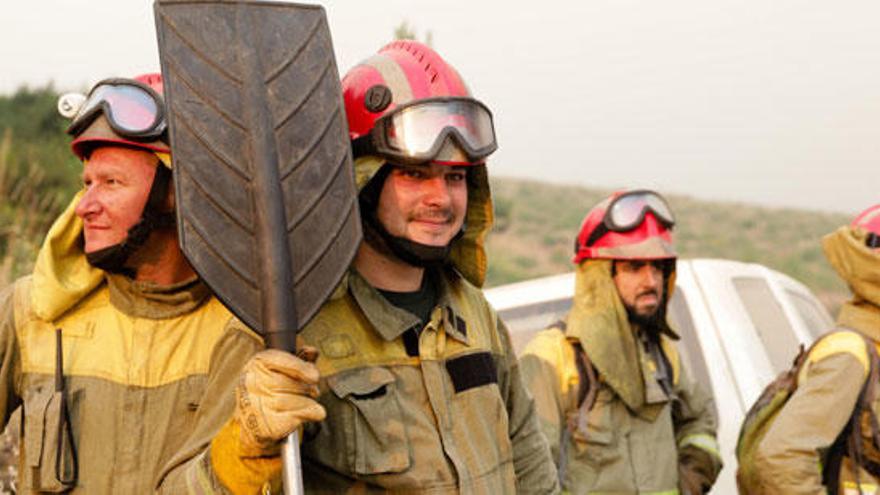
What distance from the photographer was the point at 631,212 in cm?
632

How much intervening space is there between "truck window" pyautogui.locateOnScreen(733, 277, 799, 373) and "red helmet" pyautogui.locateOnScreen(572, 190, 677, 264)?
1087mm

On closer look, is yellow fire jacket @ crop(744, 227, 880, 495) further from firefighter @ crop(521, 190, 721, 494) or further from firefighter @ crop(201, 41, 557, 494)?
firefighter @ crop(201, 41, 557, 494)

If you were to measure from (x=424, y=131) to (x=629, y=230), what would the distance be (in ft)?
9.98

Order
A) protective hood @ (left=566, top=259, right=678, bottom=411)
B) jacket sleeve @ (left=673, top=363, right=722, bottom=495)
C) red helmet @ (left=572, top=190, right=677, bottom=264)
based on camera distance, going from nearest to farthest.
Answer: protective hood @ (left=566, top=259, right=678, bottom=411)
jacket sleeve @ (left=673, top=363, right=722, bottom=495)
red helmet @ (left=572, top=190, right=677, bottom=264)

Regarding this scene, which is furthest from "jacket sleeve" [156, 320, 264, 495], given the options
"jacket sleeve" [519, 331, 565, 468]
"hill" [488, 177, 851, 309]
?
"hill" [488, 177, 851, 309]

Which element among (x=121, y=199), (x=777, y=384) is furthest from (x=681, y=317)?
(x=121, y=199)

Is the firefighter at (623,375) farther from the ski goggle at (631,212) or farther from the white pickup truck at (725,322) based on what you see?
the white pickup truck at (725,322)

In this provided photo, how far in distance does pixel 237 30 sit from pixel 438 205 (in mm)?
766

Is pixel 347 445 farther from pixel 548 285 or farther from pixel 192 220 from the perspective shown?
pixel 548 285

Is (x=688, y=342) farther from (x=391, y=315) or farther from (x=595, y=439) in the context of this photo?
(x=391, y=315)

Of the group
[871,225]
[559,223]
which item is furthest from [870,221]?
[559,223]

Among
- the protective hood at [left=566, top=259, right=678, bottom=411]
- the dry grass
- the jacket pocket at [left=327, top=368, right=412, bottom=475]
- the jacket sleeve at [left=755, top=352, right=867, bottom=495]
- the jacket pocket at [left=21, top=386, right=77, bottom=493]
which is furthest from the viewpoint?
the dry grass

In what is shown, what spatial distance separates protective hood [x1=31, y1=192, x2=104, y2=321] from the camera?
3715 millimetres

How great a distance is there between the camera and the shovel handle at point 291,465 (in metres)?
2.72
